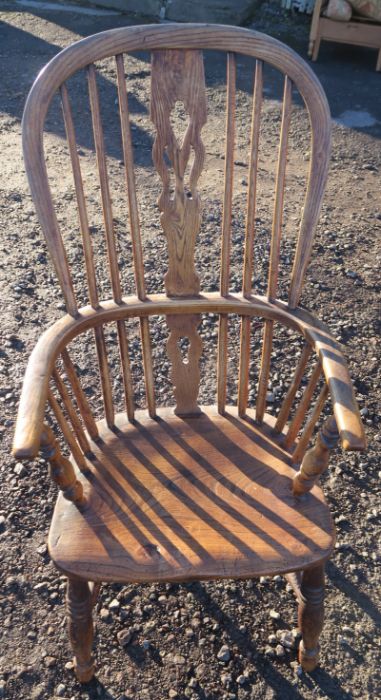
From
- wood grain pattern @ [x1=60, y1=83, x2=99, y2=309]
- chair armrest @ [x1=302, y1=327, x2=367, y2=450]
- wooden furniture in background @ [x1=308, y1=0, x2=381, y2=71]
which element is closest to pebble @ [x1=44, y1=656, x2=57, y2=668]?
wood grain pattern @ [x1=60, y1=83, x2=99, y2=309]

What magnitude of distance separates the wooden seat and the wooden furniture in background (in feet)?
16.5

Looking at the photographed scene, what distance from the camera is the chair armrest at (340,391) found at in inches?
54.2

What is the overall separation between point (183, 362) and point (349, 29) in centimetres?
502

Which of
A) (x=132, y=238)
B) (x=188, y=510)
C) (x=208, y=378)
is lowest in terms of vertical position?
(x=208, y=378)

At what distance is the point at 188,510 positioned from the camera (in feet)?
5.73

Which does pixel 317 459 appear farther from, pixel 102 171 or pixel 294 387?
pixel 102 171

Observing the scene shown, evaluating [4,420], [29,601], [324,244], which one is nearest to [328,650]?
[29,601]

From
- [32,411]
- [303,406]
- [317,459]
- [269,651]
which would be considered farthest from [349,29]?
[32,411]

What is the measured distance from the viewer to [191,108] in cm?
166

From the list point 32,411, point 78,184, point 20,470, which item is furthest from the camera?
point 20,470

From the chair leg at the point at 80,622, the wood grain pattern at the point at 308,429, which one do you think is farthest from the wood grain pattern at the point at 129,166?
the chair leg at the point at 80,622

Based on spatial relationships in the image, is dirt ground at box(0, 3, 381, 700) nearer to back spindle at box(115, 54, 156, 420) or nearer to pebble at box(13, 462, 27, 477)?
pebble at box(13, 462, 27, 477)

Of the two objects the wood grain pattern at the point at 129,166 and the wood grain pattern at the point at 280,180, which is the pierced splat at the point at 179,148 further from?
the wood grain pattern at the point at 280,180

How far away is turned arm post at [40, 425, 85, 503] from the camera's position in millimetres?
1492
